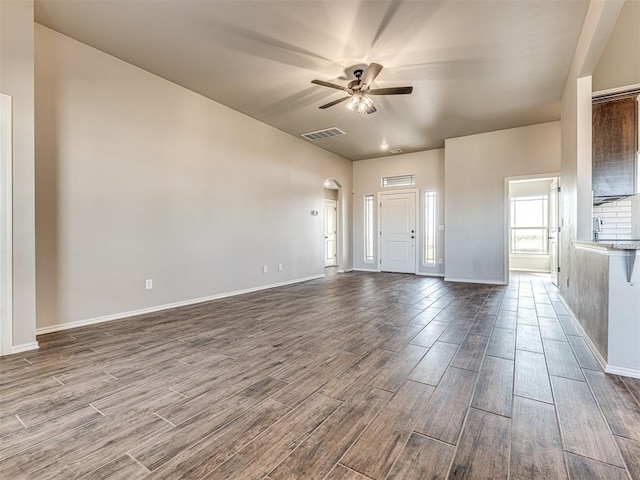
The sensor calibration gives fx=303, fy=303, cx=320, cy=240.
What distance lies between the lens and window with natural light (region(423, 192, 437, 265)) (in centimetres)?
747

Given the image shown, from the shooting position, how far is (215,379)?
216 centimetres

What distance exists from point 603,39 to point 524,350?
285cm

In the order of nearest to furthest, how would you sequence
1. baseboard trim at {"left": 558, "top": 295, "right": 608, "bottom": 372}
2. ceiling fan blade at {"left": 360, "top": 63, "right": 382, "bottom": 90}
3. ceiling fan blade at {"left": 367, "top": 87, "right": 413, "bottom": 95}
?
1. baseboard trim at {"left": 558, "top": 295, "right": 608, "bottom": 372}
2. ceiling fan blade at {"left": 360, "top": 63, "right": 382, "bottom": 90}
3. ceiling fan blade at {"left": 367, "top": 87, "right": 413, "bottom": 95}

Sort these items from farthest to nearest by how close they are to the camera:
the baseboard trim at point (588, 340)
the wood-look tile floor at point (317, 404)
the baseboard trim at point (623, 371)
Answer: the baseboard trim at point (588, 340) < the baseboard trim at point (623, 371) < the wood-look tile floor at point (317, 404)

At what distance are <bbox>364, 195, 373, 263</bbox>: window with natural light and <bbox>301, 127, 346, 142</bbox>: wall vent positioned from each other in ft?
8.29

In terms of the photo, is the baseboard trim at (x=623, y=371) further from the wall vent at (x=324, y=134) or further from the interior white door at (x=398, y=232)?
the interior white door at (x=398, y=232)

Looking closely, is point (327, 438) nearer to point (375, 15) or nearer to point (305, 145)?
point (375, 15)

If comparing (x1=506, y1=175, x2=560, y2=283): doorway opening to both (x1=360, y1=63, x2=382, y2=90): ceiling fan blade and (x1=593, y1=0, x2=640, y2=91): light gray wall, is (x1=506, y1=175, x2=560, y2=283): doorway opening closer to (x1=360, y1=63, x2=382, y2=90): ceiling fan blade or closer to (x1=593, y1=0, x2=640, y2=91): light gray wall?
(x1=593, y1=0, x2=640, y2=91): light gray wall

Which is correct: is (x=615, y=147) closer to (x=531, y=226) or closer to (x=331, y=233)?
(x=531, y=226)

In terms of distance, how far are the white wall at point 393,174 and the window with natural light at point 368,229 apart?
0.28 ft

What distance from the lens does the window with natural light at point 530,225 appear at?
816cm

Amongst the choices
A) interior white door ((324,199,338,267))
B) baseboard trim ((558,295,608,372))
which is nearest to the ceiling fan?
baseboard trim ((558,295,608,372))

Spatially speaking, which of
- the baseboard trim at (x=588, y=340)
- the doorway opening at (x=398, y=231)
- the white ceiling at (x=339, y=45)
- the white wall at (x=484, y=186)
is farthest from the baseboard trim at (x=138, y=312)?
the baseboard trim at (x=588, y=340)

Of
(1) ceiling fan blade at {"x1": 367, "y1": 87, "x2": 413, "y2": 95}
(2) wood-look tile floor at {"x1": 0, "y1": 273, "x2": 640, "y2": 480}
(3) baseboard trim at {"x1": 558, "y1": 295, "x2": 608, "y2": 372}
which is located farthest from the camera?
(1) ceiling fan blade at {"x1": 367, "y1": 87, "x2": 413, "y2": 95}
